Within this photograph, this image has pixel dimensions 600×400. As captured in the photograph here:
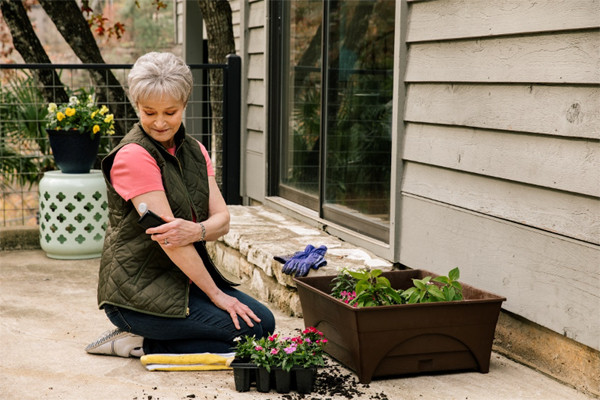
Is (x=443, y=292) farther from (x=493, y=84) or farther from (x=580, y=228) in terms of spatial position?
(x=493, y=84)

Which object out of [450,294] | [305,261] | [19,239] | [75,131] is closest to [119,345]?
[305,261]

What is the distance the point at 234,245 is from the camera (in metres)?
5.22

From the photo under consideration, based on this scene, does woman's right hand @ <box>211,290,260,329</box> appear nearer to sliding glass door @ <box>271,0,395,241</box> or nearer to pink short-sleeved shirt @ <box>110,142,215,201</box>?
pink short-sleeved shirt @ <box>110,142,215,201</box>

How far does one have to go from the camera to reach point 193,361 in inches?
133

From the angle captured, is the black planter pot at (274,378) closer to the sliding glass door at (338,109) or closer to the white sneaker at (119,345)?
the white sneaker at (119,345)

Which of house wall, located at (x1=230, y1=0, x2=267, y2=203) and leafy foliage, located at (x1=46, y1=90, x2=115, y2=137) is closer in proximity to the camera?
leafy foliage, located at (x1=46, y1=90, x2=115, y2=137)

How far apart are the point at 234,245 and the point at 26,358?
6.07ft

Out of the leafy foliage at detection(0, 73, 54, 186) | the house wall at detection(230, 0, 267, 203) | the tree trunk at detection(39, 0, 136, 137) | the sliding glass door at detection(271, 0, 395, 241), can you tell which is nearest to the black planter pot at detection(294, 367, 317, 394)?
the sliding glass door at detection(271, 0, 395, 241)

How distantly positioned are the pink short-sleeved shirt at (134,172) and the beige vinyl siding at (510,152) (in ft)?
4.52

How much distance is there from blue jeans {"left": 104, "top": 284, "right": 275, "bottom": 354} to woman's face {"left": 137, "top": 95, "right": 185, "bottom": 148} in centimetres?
68

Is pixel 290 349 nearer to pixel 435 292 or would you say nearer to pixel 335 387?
pixel 335 387

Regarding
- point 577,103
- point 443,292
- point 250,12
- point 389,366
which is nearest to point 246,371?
point 389,366

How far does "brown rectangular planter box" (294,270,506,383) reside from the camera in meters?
3.14

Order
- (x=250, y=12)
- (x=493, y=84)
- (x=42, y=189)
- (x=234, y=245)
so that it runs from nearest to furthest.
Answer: (x=493, y=84) → (x=234, y=245) → (x=42, y=189) → (x=250, y=12)
